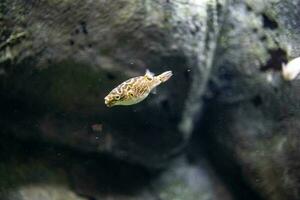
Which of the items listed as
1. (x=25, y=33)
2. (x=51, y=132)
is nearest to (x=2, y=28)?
(x=25, y=33)

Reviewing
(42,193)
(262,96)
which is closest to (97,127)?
(42,193)

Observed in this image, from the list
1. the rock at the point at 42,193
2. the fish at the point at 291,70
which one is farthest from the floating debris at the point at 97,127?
the fish at the point at 291,70

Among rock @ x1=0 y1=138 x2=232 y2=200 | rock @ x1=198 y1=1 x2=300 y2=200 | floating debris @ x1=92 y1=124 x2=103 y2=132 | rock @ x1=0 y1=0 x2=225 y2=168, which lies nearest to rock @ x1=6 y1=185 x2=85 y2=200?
rock @ x1=0 y1=138 x2=232 y2=200

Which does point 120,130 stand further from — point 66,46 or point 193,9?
point 193,9

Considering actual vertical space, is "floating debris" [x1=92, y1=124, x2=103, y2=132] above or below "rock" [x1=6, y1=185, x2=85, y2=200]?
above

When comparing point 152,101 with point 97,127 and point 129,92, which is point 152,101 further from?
point 129,92

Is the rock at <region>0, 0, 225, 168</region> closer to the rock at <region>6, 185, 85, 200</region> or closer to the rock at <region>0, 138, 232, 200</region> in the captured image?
the rock at <region>0, 138, 232, 200</region>

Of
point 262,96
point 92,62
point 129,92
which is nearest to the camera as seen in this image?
point 129,92
